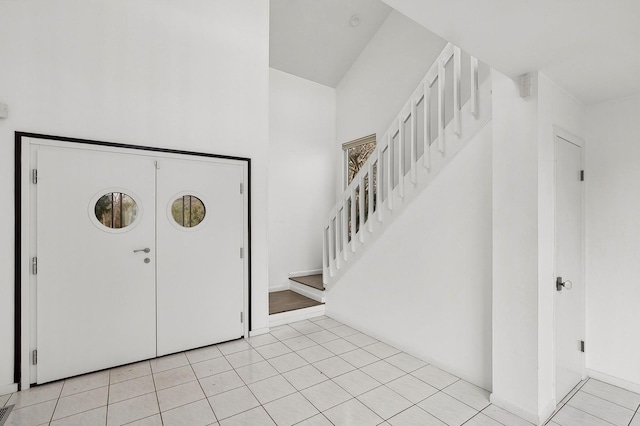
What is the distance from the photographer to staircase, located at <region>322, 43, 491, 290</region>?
9.31 ft

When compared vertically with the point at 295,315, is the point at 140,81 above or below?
above

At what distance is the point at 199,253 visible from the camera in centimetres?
350

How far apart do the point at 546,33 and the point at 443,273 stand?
2.08 meters

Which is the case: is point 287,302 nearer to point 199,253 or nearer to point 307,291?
point 307,291

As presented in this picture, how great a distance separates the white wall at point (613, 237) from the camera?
8.39 feet

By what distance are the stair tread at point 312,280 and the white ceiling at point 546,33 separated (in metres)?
3.67

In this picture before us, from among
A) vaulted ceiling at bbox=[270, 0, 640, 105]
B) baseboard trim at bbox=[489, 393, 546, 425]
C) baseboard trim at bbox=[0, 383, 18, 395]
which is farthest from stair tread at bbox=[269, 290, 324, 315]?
vaulted ceiling at bbox=[270, 0, 640, 105]

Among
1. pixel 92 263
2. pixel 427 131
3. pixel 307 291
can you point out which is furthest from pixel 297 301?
pixel 427 131

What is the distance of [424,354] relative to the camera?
3.21 meters

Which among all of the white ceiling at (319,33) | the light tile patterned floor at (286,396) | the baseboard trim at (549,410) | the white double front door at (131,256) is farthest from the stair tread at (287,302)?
the white ceiling at (319,33)

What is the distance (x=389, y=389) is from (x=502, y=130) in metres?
2.34

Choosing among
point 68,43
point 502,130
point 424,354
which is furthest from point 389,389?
point 68,43

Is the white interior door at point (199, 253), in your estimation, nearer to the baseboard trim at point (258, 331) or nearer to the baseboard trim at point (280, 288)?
the baseboard trim at point (258, 331)

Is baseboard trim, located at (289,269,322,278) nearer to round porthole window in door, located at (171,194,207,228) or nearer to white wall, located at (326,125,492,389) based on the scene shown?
white wall, located at (326,125,492,389)
